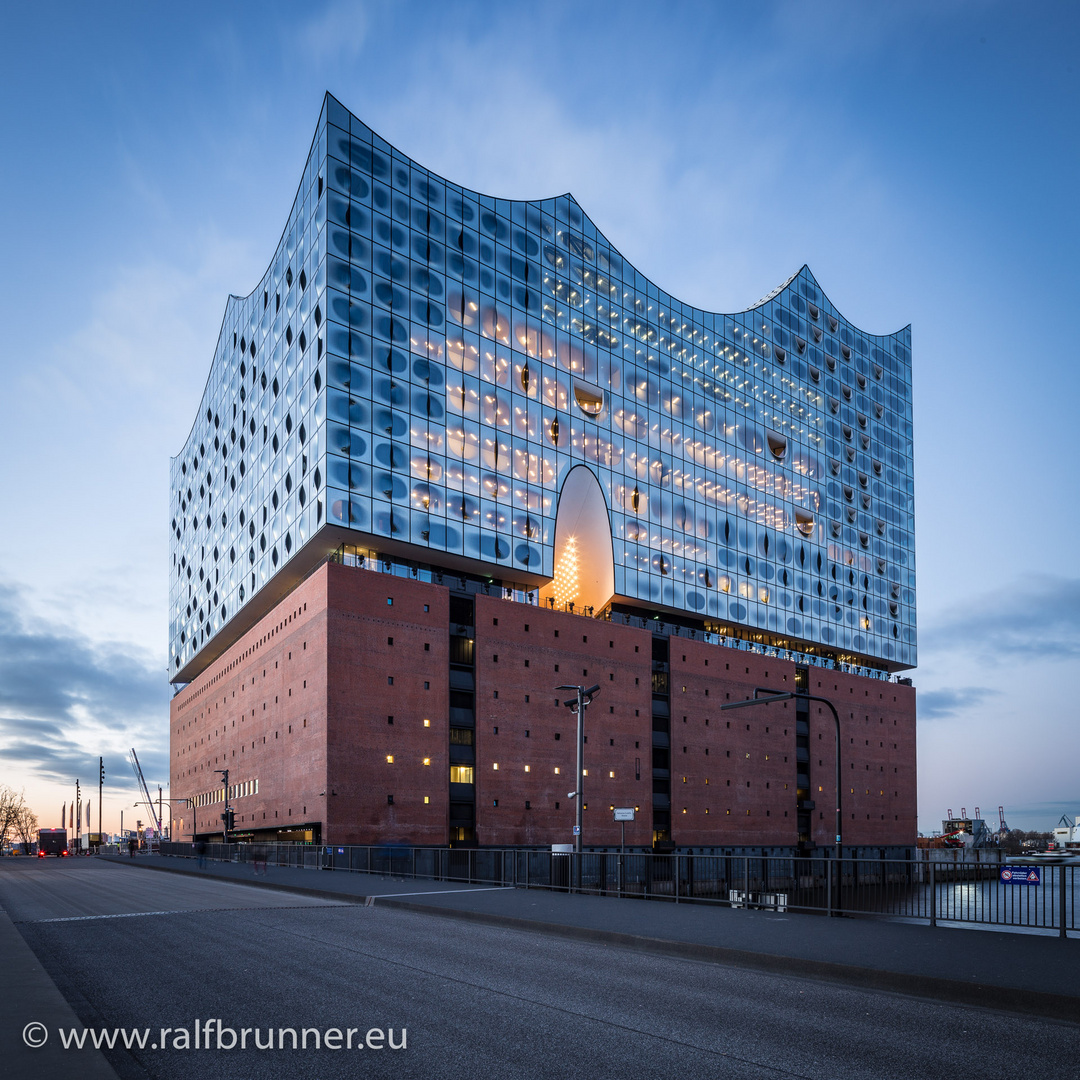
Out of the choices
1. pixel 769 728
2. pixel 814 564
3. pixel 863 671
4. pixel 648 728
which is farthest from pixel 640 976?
pixel 863 671

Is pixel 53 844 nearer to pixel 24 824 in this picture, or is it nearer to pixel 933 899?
pixel 24 824

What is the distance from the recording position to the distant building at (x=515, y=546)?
196 ft

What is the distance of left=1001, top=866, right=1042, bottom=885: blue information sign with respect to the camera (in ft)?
48.5

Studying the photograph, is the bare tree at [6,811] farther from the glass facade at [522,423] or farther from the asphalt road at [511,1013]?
the asphalt road at [511,1013]

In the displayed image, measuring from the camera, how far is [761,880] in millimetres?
22875

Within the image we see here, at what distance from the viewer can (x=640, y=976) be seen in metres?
11.7

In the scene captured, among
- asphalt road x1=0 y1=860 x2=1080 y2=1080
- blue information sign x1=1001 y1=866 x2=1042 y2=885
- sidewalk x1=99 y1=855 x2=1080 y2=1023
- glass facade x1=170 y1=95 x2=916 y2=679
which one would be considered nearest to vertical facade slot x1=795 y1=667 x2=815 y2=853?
glass facade x1=170 y1=95 x2=916 y2=679

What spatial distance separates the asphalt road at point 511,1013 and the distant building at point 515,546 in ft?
142

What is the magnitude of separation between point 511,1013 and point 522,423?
6152 centimetres

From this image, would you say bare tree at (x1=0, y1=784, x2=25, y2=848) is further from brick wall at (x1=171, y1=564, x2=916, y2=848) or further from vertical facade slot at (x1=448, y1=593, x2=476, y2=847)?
vertical facade slot at (x1=448, y1=593, x2=476, y2=847)

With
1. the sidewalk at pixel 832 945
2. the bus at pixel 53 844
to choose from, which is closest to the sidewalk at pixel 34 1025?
the sidewalk at pixel 832 945

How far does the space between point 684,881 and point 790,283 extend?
272ft

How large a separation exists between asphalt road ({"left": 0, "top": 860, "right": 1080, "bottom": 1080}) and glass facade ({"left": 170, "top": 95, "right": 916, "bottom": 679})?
4561 centimetres

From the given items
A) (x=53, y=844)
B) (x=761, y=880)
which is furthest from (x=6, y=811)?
(x=761, y=880)
